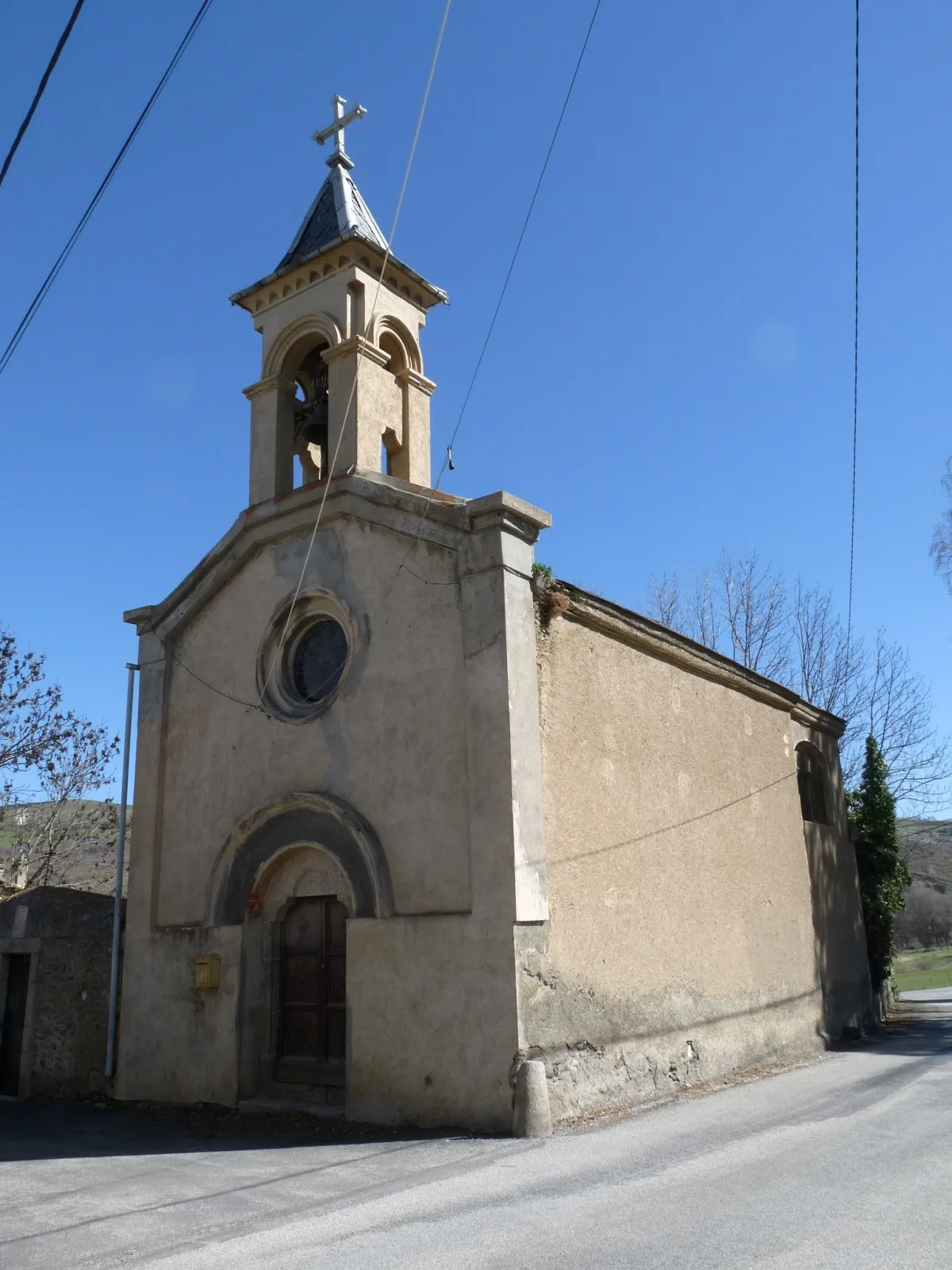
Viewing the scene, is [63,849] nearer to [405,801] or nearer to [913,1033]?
[405,801]

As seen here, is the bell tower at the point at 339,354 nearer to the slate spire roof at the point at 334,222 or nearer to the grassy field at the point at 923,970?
the slate spire roof at the point at 334,222

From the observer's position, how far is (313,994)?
1047 cm

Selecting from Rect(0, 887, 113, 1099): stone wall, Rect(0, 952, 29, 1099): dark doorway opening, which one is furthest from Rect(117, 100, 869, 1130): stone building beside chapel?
Rect(0, 952, 29, 1099): dark doorway opening

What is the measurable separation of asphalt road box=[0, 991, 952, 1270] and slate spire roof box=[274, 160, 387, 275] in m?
9.65

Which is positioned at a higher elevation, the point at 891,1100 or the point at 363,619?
the point at 363,619

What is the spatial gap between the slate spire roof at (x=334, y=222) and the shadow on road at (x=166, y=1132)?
9493 mm

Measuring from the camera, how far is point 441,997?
29.4ft

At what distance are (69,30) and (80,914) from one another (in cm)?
1017

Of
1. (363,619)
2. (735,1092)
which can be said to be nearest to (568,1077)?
(735,1092)

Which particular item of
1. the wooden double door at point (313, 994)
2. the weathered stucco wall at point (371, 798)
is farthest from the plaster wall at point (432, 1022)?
the wooden double door at point (313, 994)

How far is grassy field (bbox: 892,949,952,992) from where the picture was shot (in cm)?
3075

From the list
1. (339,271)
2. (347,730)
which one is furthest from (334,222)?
(347,730)

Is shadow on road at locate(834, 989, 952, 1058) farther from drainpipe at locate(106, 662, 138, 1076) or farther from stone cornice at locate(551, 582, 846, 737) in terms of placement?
drainpipe at locate(106, 662, 138, 1076)

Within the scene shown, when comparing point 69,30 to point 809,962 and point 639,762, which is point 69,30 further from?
point 809,962
